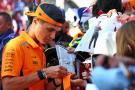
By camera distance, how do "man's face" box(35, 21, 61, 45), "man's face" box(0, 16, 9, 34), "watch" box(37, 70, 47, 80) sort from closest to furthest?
"watch" box(37, 70, 47, 80) → "man's face" box(35, 21, 61, 45) → "man's face" box(0, 16, 9, 34)

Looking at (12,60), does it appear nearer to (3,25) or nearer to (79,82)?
(79,82)

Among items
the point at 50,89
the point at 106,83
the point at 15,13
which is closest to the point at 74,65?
the point at 50,89

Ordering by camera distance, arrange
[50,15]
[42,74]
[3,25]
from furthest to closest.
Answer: [3,25] < [50,15] < [42,74]

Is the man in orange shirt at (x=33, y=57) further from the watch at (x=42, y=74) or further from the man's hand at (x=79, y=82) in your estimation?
the man's hand at (x=79, y=82)

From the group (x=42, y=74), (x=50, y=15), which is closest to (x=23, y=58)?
(x=42, y=74)

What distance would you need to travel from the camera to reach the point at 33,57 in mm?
3156

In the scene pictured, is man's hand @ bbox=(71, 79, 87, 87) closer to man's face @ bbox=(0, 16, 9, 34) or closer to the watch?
the watch

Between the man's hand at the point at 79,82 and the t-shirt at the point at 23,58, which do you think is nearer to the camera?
the t-shirt at the point at 23,58

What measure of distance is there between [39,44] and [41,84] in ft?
1.11

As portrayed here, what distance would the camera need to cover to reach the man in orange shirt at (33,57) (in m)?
3.02

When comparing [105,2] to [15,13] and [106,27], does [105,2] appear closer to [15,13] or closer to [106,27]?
[106,27]

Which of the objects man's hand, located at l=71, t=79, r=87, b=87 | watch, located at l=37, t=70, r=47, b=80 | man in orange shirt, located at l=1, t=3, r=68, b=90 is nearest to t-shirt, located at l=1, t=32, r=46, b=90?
man in orange shirt, located at l=1, t=3, r=68, b=90

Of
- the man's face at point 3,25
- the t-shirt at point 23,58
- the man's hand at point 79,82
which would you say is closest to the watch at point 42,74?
the t-shirt at point 23,58

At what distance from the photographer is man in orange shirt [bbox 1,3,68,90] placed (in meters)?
3.02
